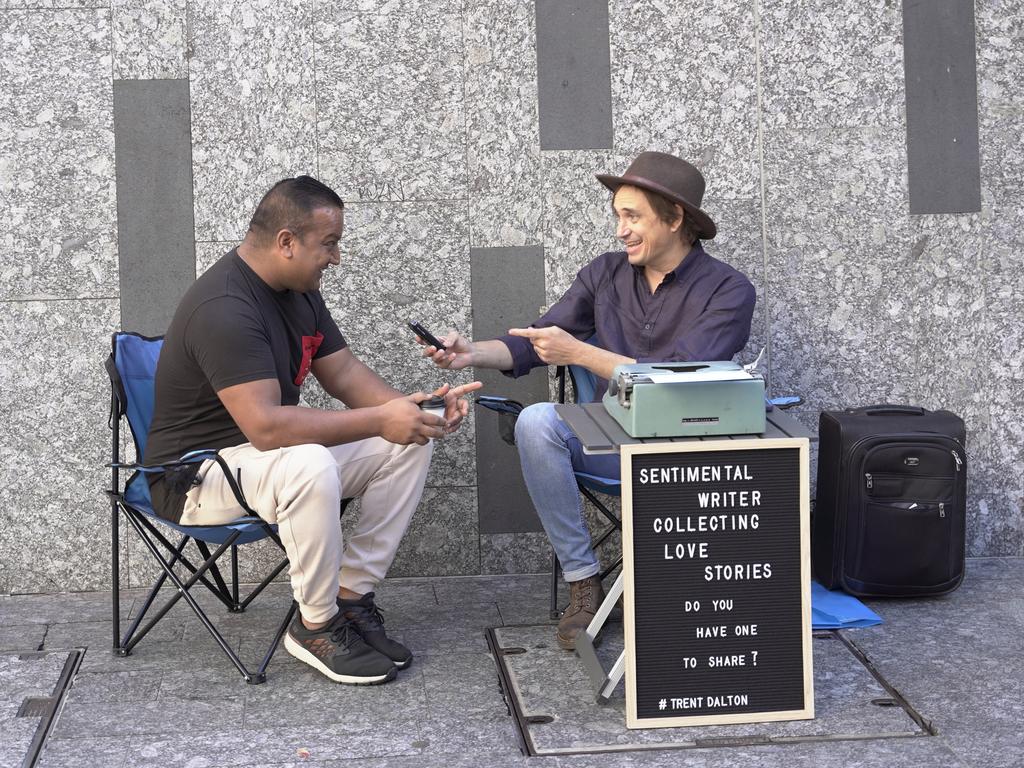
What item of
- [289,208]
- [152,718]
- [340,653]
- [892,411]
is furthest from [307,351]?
[892,411]

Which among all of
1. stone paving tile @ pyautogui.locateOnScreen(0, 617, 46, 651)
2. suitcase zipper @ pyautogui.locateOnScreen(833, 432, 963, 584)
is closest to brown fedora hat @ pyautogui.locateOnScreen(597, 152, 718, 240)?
suitcase zipper @ pyautogui.locateOnScreen(833, 432, 963, 584)

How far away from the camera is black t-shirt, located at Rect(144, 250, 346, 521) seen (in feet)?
12.0

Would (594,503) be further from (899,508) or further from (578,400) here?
(899,508)

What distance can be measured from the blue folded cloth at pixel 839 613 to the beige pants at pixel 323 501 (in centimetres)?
128

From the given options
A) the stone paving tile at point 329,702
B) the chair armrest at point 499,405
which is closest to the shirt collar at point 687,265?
the chair armrest at point 499,405

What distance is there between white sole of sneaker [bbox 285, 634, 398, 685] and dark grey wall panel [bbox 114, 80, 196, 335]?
136 centimetres

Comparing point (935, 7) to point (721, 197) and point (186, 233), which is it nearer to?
point (721, 197)

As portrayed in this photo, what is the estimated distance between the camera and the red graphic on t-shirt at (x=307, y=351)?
159 inches

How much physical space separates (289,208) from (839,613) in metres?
2.07

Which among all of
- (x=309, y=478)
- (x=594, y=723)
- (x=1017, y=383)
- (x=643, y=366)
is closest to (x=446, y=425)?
(x=309, y=478)

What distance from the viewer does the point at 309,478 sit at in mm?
3549

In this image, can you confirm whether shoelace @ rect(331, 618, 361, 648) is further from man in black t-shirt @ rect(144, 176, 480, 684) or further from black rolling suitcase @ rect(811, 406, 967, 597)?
black rolling suitcase @ rect(811, 406, 967, 597)

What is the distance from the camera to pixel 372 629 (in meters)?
3.79

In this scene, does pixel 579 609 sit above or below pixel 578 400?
below
